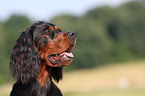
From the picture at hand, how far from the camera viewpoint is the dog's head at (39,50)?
4.26 meters

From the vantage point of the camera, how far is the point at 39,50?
14.5 feet

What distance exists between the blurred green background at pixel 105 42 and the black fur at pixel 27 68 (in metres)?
24.8

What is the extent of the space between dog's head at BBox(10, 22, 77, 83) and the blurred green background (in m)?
24.7

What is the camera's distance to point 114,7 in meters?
44.6

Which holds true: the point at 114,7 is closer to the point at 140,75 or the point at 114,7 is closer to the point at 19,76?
the point at 140,75

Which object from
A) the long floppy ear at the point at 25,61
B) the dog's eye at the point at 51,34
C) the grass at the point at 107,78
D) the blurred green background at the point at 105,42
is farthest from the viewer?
the blurred green background at the point at 105,42

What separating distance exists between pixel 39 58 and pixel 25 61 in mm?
204

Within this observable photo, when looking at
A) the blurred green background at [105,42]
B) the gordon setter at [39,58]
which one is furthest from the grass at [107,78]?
the gordon setter at [39,58]

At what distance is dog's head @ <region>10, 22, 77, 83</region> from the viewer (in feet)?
14.0

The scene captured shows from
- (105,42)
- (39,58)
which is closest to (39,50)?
(39,58)

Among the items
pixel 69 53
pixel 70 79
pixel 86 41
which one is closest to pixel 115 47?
pixel 86 41

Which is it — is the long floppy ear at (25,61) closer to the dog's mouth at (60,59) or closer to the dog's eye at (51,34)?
the dog's mouth at (60,59)

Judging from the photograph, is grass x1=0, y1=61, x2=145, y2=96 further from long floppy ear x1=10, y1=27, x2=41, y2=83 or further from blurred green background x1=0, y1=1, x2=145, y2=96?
long floppy ear x1=10, y1=27, x2=41, y2=83

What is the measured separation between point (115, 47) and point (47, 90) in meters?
36.2
